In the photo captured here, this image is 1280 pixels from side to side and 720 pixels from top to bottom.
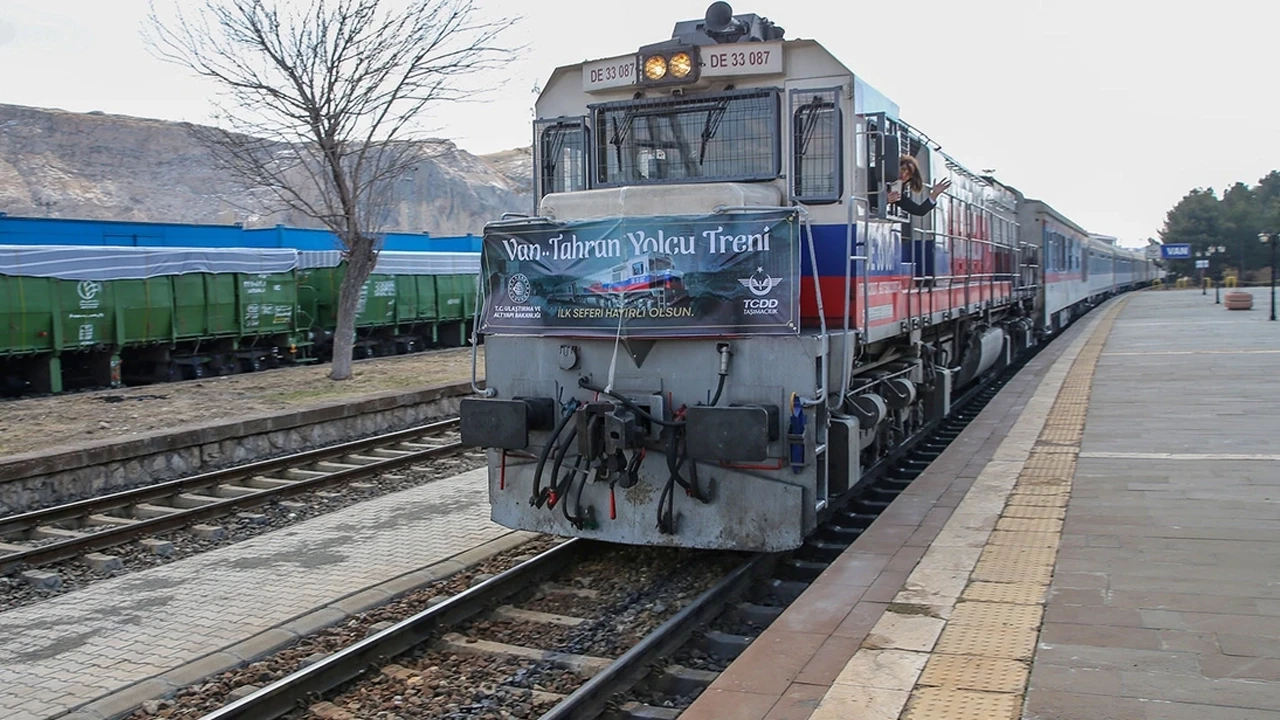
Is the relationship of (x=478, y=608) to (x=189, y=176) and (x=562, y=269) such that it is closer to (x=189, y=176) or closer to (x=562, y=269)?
(x=562, y=269)

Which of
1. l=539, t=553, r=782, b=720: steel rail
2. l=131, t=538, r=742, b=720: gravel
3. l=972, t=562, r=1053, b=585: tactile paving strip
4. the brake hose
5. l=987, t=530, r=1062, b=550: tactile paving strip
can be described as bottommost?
l=131, t=538, r=742, b=720: gravel

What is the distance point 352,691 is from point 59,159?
79.3 meters

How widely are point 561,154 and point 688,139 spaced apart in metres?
1.18

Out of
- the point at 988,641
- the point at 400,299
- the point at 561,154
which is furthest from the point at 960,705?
the point at 400,299

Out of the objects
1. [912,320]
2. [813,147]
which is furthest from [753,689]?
[912,320]

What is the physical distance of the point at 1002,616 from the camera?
5738mm

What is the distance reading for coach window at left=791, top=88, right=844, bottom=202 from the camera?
764cm

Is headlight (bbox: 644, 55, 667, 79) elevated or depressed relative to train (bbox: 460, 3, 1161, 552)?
elevated

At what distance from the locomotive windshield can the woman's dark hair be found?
1.81 metres

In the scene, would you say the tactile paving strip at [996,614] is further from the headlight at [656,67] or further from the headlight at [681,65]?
the headlight at [656,67]

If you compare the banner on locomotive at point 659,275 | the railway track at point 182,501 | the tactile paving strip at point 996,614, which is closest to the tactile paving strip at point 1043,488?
the tactile paving strip at point 996,614

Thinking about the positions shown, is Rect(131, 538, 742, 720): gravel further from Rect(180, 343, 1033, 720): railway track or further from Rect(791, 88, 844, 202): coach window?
Rect(791, 88, 844, 202): coach window

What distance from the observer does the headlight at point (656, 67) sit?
310 inches

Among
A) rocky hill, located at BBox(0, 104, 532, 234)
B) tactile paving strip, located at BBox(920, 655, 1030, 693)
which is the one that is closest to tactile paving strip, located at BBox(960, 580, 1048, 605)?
tactile paving strip, located at BBox(920, 655, 1030, 693)
